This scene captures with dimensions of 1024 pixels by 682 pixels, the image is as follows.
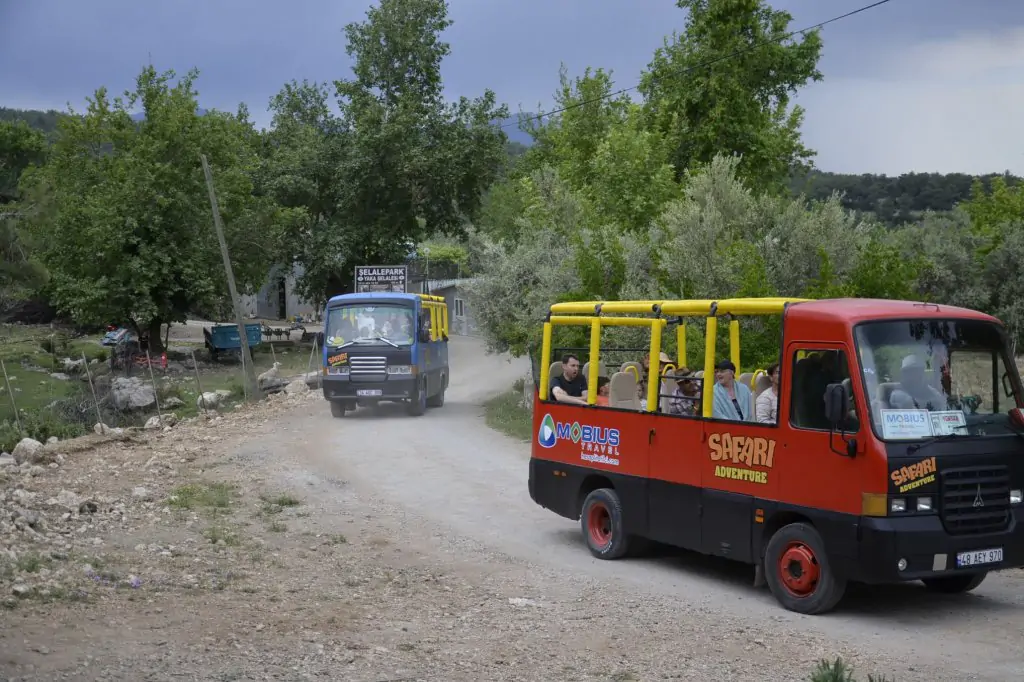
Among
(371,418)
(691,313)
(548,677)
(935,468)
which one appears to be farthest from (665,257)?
(548,677)

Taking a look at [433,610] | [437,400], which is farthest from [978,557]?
[437,400]

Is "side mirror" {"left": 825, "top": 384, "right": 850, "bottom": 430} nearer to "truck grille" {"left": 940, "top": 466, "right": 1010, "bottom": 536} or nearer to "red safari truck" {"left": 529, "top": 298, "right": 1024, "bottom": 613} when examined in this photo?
"red safari truck" {"left": 529, "top": 298, "right": 1024, "bottom": 613}

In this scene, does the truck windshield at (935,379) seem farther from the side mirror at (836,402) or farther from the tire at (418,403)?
the tire at (418,403)

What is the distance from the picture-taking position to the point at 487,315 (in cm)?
3319

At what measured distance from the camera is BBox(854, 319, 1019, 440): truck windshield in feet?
30.4

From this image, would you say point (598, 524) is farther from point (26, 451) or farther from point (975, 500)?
point (26, 451)

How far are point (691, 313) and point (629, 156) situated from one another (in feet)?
84.3

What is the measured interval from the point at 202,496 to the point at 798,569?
9.63 metres

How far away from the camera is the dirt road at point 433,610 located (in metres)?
8.13

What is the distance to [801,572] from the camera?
→ 9797 mm

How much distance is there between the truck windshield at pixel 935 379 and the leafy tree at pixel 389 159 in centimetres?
→ 4971

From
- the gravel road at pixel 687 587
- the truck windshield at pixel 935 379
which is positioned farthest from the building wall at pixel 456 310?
the truck windshield at pixel 935 379

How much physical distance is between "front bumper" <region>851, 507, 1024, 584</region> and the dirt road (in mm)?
465

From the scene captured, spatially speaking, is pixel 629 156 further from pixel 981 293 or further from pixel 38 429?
pixel 38 429
